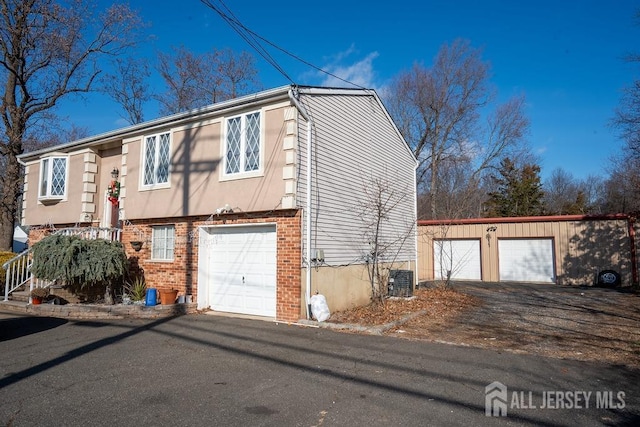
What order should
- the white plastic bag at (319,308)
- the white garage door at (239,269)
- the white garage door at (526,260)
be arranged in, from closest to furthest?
the white plastic bag at (319,308)
the white garage door at (239,269)
the white garage door at (526,260)

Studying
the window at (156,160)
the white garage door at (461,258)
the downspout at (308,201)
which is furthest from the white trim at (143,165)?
the white garage door at (461,258)

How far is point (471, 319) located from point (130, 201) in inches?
397

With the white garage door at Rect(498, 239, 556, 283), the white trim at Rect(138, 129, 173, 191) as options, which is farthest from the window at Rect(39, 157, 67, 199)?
the white garage door at Rect(498, 239, 556, 283)

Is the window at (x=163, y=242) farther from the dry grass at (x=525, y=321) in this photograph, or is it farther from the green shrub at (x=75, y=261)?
the dry grass at (x=525, y=321)

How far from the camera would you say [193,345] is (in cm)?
762

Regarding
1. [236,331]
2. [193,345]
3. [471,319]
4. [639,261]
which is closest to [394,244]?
[471,319]

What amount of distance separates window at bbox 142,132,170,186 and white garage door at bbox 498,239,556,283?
15.7 metres

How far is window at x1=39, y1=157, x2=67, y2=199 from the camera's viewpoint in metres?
15.1

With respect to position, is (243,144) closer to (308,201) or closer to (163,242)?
(308,201)

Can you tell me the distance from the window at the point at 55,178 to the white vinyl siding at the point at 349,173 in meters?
9.99

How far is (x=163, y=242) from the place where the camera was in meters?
12.3

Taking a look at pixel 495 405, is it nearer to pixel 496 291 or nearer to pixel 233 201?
pixel 233 201

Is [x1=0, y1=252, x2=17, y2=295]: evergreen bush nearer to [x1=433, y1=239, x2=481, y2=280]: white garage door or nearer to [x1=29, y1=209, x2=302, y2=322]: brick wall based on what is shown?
[x1=29, y1=209, x2=302, y2=322]: brick wall

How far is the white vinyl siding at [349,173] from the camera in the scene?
10430 mm
